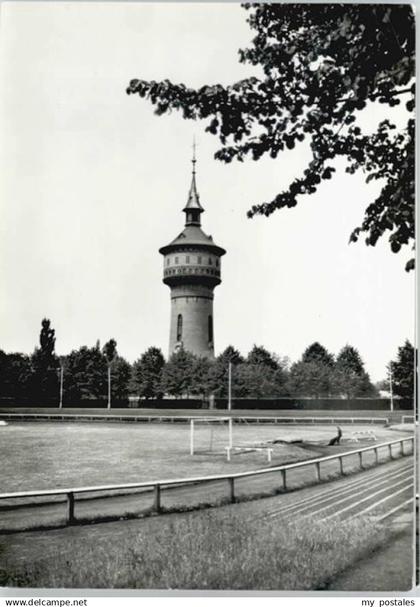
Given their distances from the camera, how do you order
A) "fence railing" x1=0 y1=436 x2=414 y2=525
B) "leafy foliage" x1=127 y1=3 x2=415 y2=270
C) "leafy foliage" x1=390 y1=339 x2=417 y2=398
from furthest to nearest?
"fence railing" x1=0 y1=436 x2=414 y2=525 → "leafy foliage" x1=390 y1=339 x2=417 y2=398 → "leafy foliage" x1=127 y1=3 x2=415 y2=270

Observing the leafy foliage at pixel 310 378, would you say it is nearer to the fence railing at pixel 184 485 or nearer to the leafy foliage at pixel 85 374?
the fence railing at pixel 184 485

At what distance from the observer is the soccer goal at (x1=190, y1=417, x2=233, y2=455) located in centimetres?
A: 1691

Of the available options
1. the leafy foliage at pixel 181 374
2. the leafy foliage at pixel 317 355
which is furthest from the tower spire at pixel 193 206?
the leafy foliage at pixel 181 374

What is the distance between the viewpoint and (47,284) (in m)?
6.25

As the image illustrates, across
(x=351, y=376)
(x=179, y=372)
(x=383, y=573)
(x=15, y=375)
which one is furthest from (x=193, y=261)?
(x=179, y=372)

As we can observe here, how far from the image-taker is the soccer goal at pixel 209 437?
16909mm

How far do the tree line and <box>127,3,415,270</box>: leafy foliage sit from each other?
5.74 ft

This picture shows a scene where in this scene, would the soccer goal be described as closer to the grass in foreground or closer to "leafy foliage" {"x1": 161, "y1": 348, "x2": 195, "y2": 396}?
"leafy foliage" {"x1": 161, "y1": 348, "x2": 195, "y2": 396}

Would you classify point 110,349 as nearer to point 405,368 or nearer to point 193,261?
point 193,261

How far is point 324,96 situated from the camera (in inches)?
191

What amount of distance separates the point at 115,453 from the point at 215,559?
40.1 feet

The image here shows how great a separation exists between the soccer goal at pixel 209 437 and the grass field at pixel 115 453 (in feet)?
0.21

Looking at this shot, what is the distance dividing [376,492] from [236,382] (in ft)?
23.1

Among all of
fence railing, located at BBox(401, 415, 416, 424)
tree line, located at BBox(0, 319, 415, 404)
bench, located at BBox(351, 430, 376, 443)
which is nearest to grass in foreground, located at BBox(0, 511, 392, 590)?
fence railing, located at BBox(401, 415, 416, 424)
